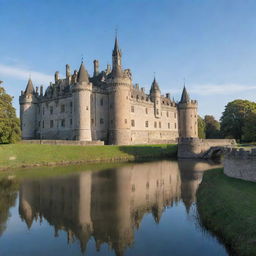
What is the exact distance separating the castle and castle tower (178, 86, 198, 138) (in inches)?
191

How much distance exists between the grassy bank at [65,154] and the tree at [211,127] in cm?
3730

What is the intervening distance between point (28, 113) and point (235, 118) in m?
43.7

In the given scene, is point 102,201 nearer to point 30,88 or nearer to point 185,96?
point 30,88

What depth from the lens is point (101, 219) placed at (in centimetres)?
1177

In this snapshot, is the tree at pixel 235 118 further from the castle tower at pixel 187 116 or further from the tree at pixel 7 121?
the tree at pixel 7 121

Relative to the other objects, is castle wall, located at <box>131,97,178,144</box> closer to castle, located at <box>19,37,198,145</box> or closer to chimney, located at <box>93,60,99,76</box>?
castle, located at <box>19,37,198,145</box>

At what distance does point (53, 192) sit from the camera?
17.0m

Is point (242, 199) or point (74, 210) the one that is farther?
point (74, 210)

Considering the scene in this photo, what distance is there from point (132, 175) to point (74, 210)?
10.8 m

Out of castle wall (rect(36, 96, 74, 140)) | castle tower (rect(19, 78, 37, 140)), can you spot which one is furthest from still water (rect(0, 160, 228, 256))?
castle tower (rect(19, 78, 37, 140))

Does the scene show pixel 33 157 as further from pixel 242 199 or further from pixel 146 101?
pixel 146 101

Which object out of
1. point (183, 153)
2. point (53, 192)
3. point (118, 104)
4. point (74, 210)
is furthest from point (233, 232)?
point (118, 104)

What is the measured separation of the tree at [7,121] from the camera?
3177 centimetres

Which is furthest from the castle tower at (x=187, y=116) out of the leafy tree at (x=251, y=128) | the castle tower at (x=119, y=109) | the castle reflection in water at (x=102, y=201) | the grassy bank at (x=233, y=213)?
the grassy bank at (x=233, y=213)
